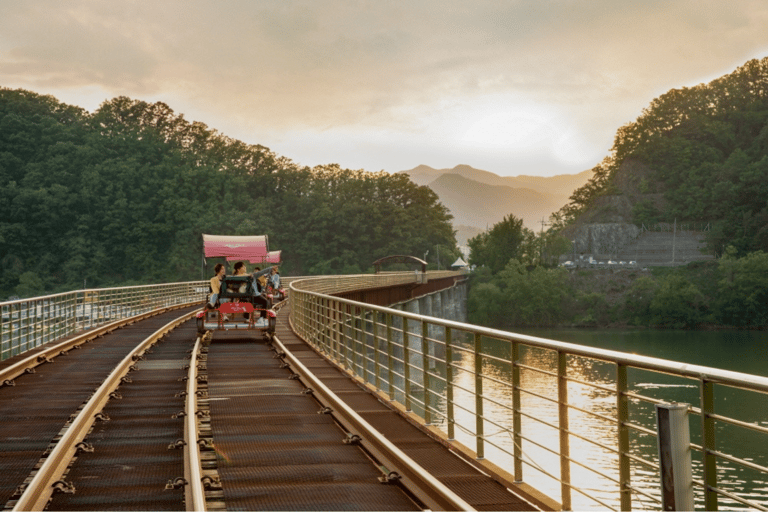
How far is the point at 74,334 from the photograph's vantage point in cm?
2434

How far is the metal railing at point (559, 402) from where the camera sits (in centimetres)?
463

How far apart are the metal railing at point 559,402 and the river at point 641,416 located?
185 millimetres

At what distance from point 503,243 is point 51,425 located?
135 m

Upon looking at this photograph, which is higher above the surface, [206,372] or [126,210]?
[126,210]

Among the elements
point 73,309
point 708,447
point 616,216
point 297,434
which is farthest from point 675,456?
point 616,216

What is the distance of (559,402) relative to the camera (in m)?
6.00

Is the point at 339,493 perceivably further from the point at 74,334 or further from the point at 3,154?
the point at 3,154

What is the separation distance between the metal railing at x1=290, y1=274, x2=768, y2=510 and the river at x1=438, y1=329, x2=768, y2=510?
0.18 metres

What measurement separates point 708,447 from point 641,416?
49594 mm

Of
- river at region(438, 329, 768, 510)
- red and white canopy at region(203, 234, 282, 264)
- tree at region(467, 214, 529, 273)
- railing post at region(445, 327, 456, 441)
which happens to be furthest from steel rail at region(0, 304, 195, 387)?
tree at region(467, 214, 529, 273)

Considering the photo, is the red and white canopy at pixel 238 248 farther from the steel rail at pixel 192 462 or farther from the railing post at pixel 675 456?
the railing post at pixel 675 456

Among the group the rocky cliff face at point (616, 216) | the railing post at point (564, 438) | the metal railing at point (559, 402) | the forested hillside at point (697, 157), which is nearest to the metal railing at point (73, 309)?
the metal railing at point (559, 402)

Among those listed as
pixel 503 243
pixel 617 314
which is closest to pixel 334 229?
pixel 503 243

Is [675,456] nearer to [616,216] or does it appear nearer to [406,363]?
[406,363]
